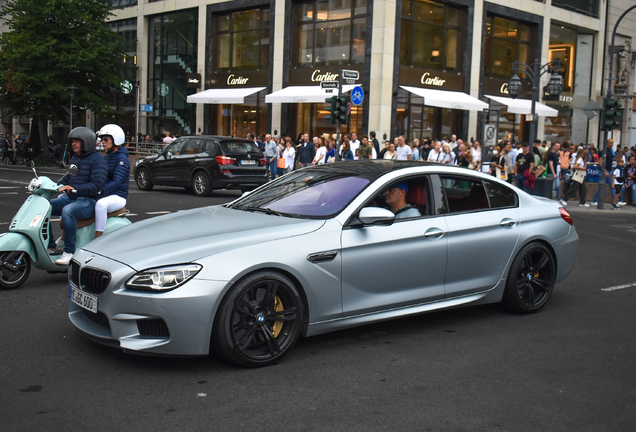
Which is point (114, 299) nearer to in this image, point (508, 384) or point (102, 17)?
point (508, 384)

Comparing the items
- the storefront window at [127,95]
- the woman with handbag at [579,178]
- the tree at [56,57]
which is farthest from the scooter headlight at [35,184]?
the storefront window at [127,95]

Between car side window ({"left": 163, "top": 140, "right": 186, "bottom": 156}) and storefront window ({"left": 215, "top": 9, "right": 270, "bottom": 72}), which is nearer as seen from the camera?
car side window ({"left": 163, "top": 140, "right": 186, "bottom": 156})

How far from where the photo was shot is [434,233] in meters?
5.54

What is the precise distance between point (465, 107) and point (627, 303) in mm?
24057

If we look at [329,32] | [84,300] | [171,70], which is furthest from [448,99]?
[84,300]

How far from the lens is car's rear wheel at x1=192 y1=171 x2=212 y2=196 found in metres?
19.2

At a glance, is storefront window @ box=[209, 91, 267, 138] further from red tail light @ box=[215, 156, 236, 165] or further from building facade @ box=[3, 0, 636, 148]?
red tail light @ box=[215, 156, 236, 165]

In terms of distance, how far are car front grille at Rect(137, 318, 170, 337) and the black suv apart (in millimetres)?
14904

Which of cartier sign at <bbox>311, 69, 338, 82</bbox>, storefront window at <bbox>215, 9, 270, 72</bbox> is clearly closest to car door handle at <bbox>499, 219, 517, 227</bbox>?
cartier sign at <bbox>311, 69, 338, 82</bbox>

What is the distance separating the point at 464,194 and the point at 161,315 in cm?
299

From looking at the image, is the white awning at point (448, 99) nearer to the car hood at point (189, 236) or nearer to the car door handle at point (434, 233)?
the car door handle at point (434, 233)

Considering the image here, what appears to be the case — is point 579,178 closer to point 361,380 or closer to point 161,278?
point 361,380

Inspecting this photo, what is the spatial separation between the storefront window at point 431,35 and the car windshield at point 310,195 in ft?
83.3

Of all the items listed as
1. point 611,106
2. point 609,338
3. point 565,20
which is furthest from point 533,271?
point 565,20
